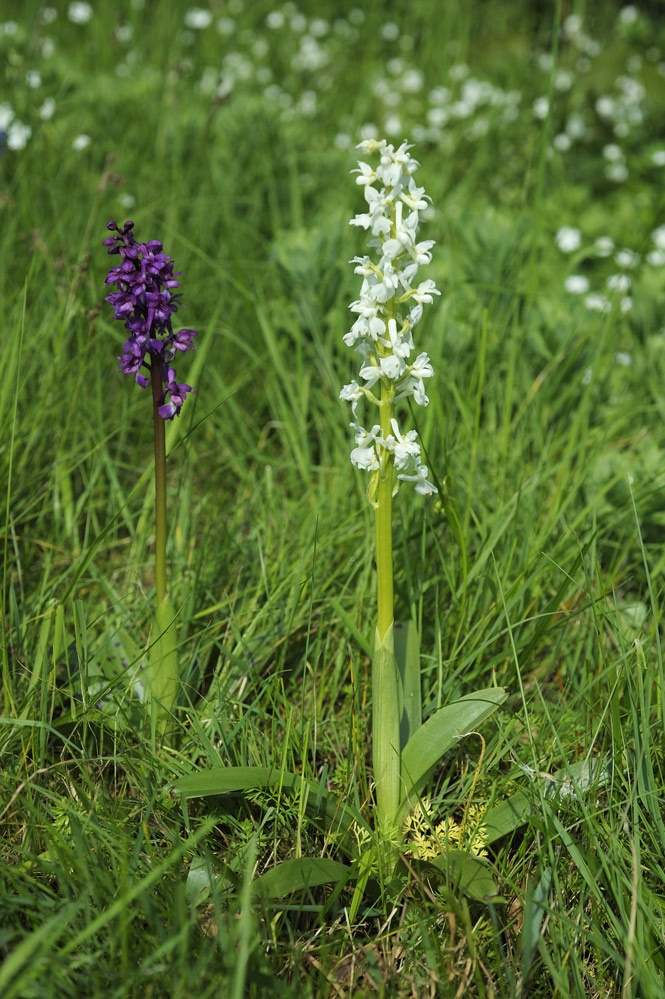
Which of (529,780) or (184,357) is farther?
(184,357)

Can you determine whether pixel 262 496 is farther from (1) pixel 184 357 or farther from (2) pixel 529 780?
(2) pixel 529 780

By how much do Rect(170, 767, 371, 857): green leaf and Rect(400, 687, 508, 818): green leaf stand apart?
128mm

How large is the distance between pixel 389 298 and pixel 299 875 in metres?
1.12

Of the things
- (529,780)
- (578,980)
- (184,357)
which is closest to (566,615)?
(529,780)

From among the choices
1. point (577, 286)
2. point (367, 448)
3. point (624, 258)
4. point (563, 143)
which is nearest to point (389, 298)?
point (367, 448)

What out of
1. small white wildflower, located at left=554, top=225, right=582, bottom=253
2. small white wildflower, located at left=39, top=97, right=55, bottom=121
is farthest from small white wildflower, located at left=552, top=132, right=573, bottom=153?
small white wildflower, located at left=39, top=97, right=55, bottom=121

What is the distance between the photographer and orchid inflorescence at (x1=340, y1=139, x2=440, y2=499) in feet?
5.12

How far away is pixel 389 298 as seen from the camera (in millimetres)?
1607

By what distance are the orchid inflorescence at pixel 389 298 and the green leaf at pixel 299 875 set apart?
760 millimetres

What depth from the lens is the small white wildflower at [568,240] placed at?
4.47 metres

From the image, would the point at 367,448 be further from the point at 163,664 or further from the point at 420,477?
the point at 163,664

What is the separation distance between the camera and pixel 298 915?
1633 millimetres

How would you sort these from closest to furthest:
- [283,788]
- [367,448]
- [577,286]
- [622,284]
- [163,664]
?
[367,448]
[283,788]
[163,664]
[622,284]
[577,286]

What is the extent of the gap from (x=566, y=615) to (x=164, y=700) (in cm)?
113
